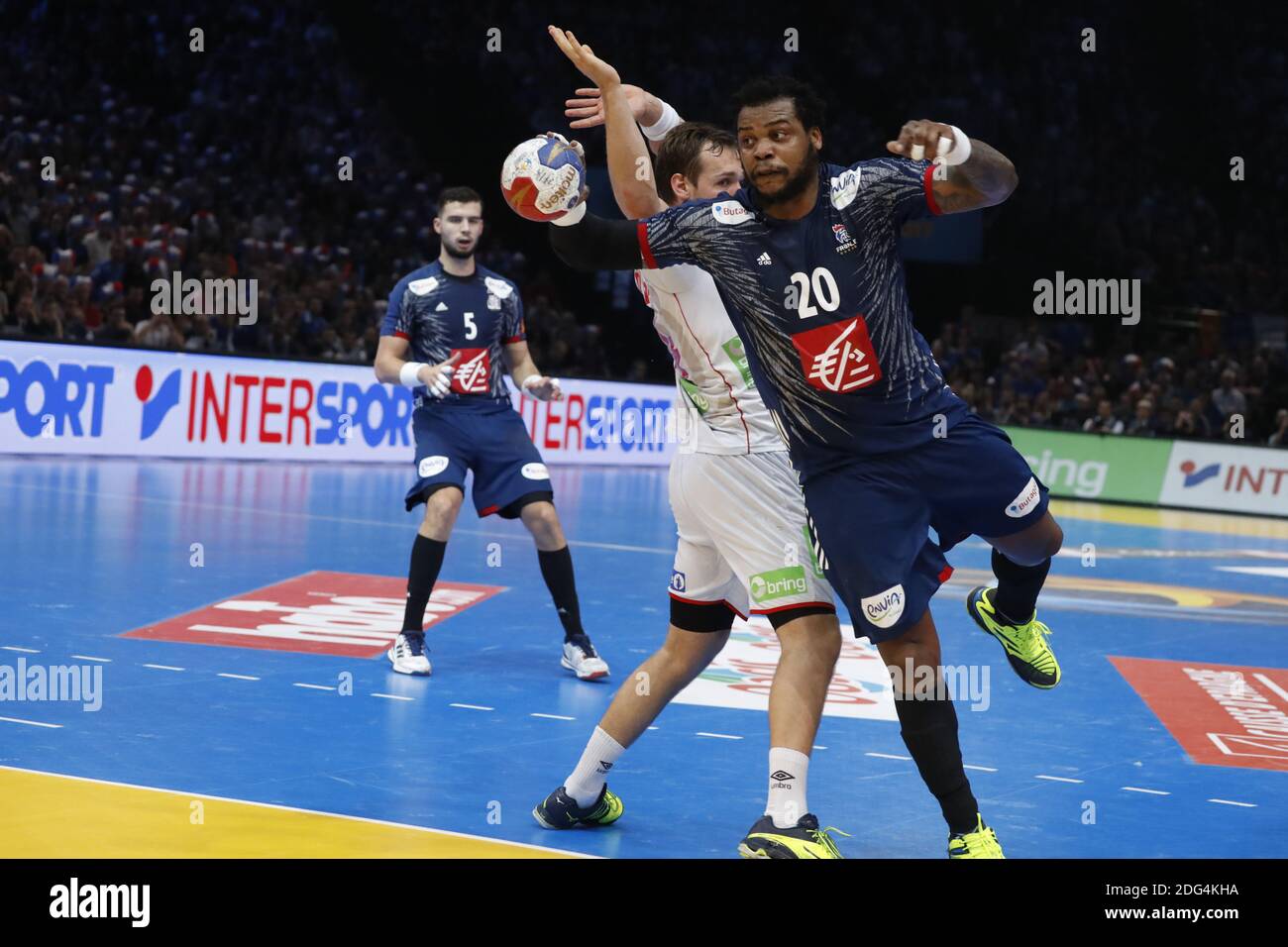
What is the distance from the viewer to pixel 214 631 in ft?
26.4

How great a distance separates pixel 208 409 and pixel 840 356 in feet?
46.9

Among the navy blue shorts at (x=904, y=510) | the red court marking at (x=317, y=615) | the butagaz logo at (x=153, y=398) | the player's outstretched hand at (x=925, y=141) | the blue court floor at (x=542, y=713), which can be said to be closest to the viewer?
the player's outstretched hand at (x=925, y=141)

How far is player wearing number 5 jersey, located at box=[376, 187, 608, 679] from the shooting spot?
7648 millimetres

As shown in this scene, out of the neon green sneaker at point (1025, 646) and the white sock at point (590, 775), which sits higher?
the neon green sneaker at point (1025, 646)

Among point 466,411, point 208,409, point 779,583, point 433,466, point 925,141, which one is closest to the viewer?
point 925,141

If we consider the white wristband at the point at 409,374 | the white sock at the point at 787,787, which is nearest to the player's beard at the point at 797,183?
the white sock at the point at 787,787

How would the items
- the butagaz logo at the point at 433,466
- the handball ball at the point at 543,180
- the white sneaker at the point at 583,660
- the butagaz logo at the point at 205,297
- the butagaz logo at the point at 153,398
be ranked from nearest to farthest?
the handball ball at the point at 543,180, the white sneaker at the point at 583,660, the butagaz logo at the point at 433,466, the butagaz logo at the point at 153,398, the butagaz logo at the point at 205,297

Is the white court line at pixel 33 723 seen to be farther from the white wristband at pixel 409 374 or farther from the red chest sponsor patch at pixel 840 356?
the red chest sponsor patch at pixel 840 356

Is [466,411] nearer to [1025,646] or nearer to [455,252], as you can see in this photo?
[455,252]

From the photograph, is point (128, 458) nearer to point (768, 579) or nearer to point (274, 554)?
point (274, 554)

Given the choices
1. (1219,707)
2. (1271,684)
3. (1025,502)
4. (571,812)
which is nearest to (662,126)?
(1025,502)

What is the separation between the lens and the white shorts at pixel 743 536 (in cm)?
474
